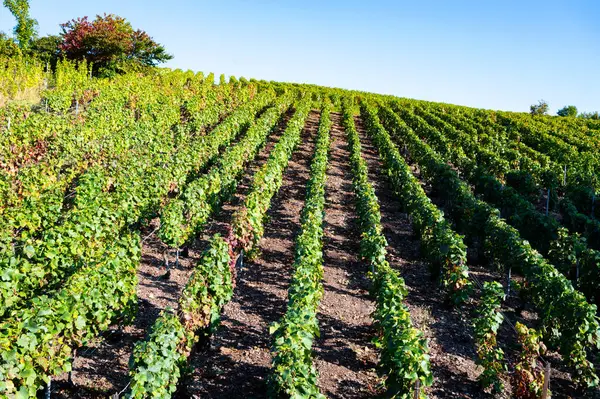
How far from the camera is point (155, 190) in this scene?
12.5 m

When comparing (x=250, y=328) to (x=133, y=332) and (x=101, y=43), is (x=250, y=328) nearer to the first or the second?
(x=133, y=332)

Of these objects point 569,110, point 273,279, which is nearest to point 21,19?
point 273,279

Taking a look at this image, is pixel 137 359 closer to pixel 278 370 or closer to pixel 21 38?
pixel 278 370

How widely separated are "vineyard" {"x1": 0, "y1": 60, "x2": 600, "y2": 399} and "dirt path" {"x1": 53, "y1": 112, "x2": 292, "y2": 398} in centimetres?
4

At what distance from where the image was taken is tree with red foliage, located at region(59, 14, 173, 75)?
1483 inches

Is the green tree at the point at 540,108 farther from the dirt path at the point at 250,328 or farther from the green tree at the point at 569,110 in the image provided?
the dirt path at the point at 250,328

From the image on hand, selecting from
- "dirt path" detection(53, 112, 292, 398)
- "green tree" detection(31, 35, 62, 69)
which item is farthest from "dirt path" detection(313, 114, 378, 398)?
"green tree" detection(31, 35, 62, 69)

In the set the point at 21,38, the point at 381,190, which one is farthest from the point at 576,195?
the point at 21,38

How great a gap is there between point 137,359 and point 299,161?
17.5 meters

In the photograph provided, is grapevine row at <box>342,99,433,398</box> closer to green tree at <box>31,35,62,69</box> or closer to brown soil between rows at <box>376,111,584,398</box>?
brown soil between rows at <box>376,111,584,398</box>

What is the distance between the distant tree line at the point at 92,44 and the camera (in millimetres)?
37750

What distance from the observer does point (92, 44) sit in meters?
38.0

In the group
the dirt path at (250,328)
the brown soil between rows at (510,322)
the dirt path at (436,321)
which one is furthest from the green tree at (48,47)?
the brown soil between rows at (510,322)

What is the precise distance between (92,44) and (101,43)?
0.71m
